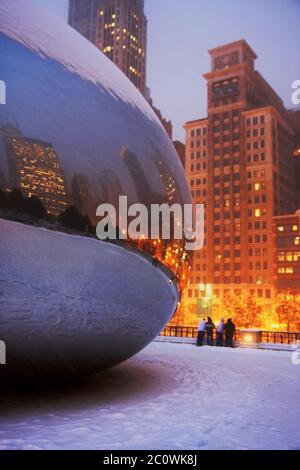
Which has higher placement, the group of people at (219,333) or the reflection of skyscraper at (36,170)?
the reflection of skyscraper at (36,170)

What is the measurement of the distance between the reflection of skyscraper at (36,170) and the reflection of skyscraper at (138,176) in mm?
900

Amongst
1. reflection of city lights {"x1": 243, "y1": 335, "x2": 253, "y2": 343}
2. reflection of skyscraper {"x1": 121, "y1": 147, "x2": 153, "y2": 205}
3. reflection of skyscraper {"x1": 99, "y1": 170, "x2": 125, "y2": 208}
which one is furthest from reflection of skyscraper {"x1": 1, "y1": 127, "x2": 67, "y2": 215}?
reflection of city lights {"x1": 243, "y1": 335, "x2": 253, "y2": 343}

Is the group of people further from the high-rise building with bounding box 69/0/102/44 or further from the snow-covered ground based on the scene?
the high-rise building with bounding box 69/0/102/44

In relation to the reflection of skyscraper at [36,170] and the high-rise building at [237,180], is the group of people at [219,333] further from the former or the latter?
the high-rise building at [237,180]

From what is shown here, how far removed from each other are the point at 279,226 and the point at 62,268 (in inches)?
3583

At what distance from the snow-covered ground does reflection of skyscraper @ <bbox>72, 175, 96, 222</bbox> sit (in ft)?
6.75

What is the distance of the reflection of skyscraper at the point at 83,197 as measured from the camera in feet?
15.0

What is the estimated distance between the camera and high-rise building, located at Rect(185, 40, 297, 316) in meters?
96.7

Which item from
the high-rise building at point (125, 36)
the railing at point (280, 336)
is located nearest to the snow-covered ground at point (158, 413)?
the railing at point (280, 336)

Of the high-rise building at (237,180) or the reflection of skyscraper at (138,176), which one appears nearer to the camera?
the reflection of skyscraper at (138,176)

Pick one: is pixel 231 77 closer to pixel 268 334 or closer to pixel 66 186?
pixel 268 334

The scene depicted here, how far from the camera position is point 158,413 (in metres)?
5.02

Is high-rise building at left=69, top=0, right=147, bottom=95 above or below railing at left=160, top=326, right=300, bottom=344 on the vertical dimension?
above

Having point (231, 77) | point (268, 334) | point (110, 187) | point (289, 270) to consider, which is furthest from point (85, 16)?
point (110, 187)
